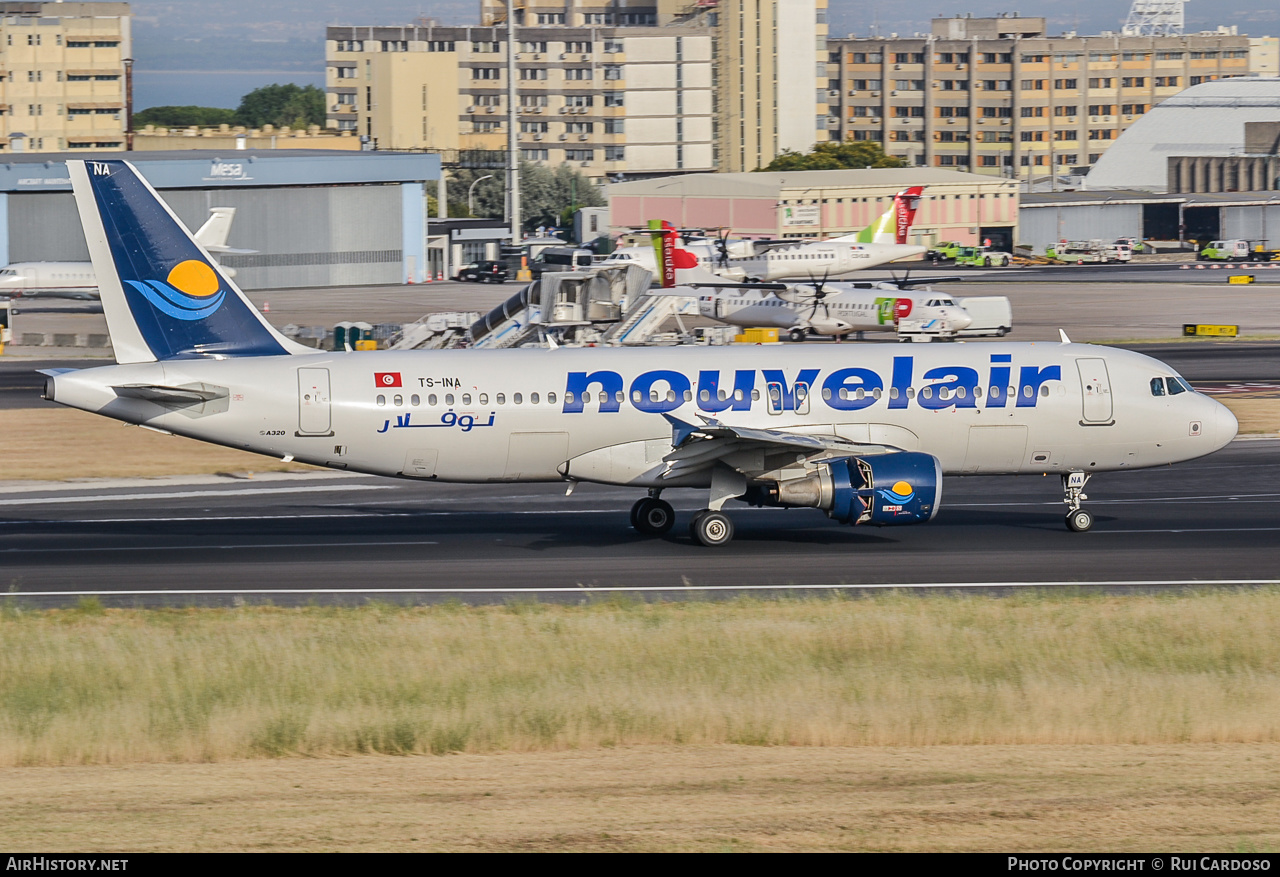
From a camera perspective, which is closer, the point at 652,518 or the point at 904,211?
the point at 652,518

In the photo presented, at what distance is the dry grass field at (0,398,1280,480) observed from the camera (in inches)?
1780

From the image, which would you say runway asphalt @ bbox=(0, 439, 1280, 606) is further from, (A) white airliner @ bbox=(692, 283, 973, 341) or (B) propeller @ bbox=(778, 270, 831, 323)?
(B) propeller @ bbox=(778, 270, 831, 323)

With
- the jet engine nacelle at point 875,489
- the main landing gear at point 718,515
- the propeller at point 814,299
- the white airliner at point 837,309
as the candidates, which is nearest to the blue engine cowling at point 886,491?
the jet engine nacelle at point 875,489

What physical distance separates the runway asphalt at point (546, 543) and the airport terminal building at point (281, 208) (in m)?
84.2

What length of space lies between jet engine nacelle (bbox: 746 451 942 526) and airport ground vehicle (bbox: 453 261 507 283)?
336 ft

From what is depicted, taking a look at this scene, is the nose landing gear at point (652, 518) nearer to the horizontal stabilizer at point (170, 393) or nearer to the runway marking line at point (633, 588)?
the runway marking line at point (633, 588)

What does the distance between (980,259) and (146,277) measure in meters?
133

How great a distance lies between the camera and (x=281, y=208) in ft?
420

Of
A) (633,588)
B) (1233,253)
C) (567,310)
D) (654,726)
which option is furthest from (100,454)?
(1233,253)

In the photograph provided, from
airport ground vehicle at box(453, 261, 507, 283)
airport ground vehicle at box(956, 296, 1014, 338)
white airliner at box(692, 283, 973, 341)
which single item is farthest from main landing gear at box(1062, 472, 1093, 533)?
airport ground vehicle at box(453, 261, 507, 283)

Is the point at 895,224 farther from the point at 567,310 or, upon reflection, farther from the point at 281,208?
the point at 567,310

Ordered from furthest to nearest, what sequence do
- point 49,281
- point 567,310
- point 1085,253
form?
point 1085,253
point 49,281
point 567,310

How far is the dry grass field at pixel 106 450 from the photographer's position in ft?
148
